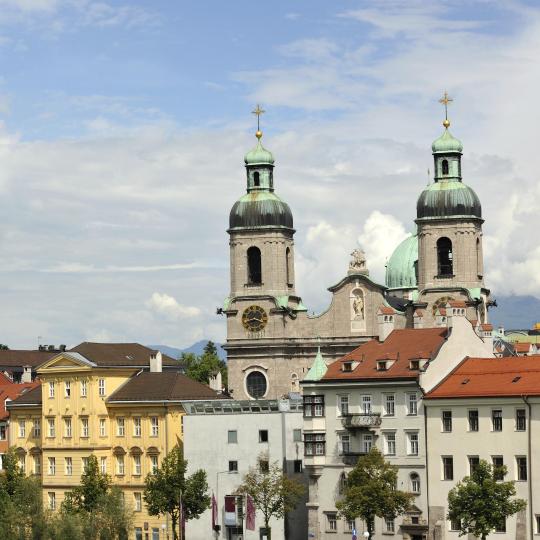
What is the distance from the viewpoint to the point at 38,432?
149000 millimetres

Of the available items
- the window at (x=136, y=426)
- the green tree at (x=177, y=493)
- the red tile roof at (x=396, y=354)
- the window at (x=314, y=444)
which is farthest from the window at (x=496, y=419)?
the window at (x=136, y=426)

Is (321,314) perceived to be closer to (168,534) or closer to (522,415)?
(168,534)

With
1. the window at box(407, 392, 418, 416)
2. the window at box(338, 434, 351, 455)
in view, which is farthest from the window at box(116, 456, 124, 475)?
the window at box(407, 392, 418, 416)

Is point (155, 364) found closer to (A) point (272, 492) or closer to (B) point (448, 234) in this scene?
(A) point (272, 492)

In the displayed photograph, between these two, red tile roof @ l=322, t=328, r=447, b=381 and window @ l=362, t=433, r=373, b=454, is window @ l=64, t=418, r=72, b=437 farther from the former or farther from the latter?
window @ l=362, t=433, r=373, b=454

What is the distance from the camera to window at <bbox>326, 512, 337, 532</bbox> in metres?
123

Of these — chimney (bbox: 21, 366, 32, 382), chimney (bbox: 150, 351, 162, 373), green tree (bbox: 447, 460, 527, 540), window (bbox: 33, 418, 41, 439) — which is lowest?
green tree (bbox: 447, 460, 527, 540)

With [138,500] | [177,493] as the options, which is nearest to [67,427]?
[138,500]

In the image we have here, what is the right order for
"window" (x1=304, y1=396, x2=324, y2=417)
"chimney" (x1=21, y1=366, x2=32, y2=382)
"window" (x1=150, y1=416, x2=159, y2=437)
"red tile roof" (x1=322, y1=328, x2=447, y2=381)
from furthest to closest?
"chimney" (x1=21, y1=366, x2=32, y2=382), "window" (x1=150, y1=416, x2=159, y2=437), "window" (x1=304, y1=396, x2=324, y2=417), "red tile roof" (x1=322, y1=328, x2=447, y2=381)

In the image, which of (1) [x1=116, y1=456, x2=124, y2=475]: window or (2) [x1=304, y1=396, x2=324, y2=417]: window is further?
(1) [x1=116, y1=456, x2=124, y2=475]: window

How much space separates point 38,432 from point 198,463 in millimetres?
20420

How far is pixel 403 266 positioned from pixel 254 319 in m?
20.1

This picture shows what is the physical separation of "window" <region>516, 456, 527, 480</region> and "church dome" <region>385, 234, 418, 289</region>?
76917mm

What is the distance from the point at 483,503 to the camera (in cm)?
10906
